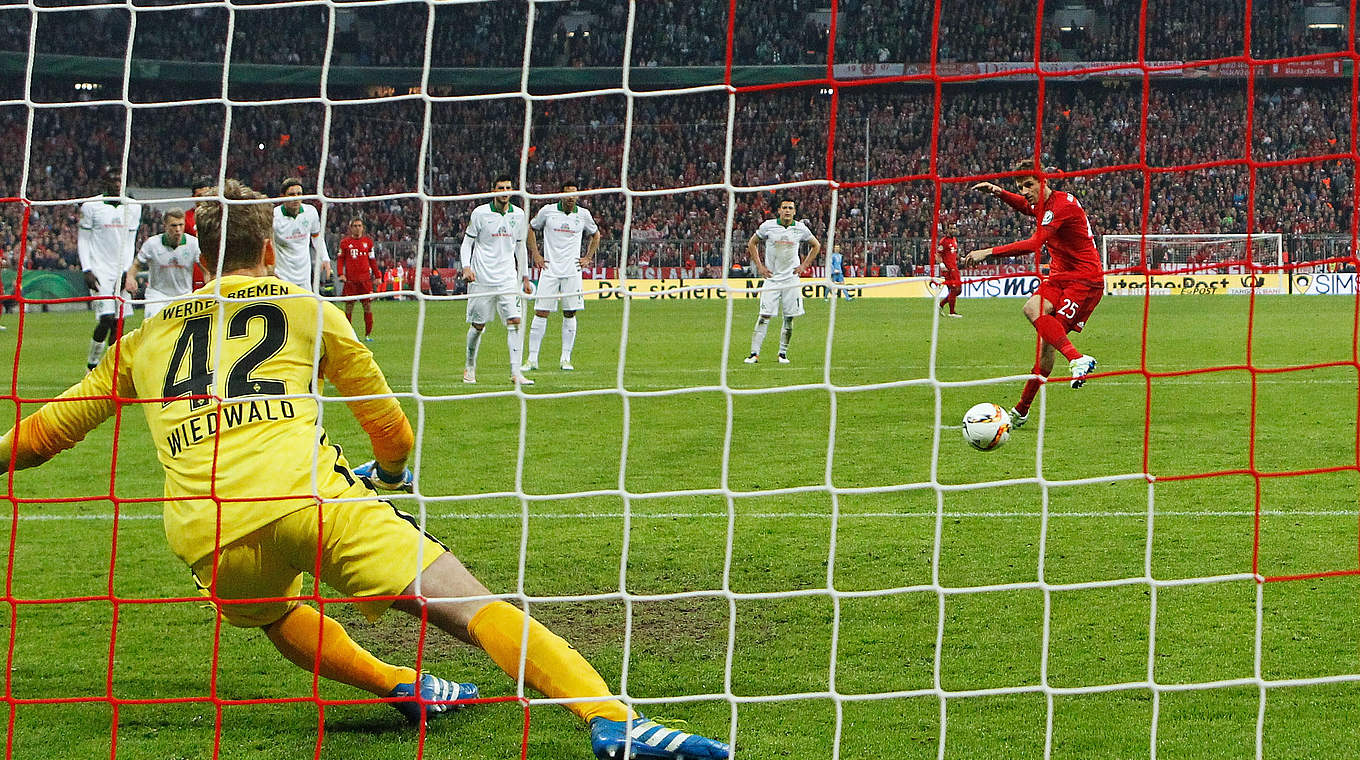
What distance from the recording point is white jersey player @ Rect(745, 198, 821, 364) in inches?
543

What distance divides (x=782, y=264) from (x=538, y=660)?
1133cm

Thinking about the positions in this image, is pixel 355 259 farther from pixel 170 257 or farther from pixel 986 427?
pixel 986 427

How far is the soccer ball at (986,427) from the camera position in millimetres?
7285

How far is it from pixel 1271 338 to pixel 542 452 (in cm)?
1087

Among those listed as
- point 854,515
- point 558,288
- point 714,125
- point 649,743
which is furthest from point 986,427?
point 714,125

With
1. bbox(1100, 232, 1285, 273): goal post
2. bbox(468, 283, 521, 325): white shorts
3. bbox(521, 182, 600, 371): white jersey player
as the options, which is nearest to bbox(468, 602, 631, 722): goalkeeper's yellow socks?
bbox(468, 283, 521, 325): white shorts

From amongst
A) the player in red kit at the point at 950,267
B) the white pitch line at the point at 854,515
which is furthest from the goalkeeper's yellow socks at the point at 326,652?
the white pitch line at the point at 854,515

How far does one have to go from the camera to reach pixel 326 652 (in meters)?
3.89

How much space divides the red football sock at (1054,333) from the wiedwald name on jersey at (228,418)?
19.8 ft

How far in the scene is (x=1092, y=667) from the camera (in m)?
4.28

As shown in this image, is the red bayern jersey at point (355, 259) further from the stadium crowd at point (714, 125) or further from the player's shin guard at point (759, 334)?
the stadium crowd at point (714, 125)

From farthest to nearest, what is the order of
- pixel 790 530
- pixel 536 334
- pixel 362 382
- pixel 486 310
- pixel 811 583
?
pixel 536 334
pixel 486 310
pixel 790 530
pixel 811 583
pixel 362 382

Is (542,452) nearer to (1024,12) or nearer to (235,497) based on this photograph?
(235,497)

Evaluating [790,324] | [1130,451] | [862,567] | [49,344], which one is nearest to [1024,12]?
[790,324]
